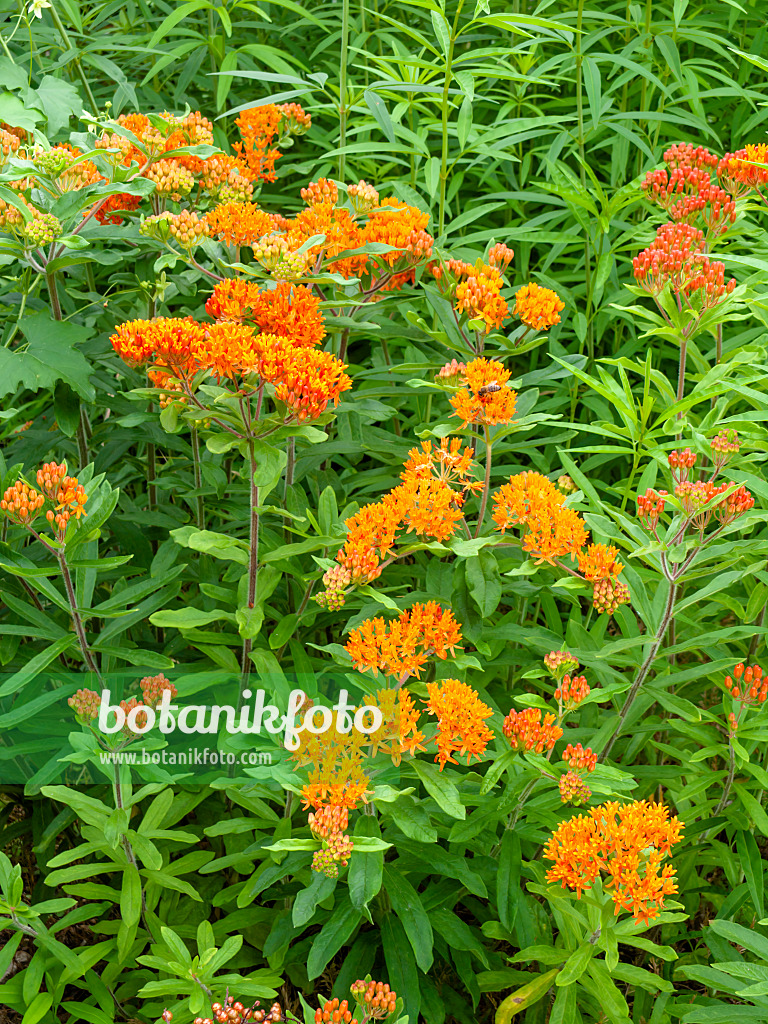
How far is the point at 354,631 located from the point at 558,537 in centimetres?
54

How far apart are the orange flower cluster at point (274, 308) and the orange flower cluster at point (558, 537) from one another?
641 mm

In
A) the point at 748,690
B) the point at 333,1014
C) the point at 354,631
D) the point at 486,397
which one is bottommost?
the point at 748,690

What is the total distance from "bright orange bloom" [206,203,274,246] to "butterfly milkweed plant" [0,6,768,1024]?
0.04ft

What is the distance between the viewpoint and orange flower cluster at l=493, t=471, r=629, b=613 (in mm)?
2318

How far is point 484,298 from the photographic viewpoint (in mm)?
2590

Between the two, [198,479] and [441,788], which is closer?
[441,788]

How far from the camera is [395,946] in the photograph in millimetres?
2441

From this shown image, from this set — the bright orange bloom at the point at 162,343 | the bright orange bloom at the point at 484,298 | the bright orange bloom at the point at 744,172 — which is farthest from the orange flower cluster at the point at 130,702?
the bright orange bloom at the point at 744,172

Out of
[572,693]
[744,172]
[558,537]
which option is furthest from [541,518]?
[744,172]

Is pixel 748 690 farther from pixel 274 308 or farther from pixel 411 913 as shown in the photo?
pixel 274 308

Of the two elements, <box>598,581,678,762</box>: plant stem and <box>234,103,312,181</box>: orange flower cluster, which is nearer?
<box>598,581,678,762</box>: plant stem

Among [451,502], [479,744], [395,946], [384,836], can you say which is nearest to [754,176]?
[451,502]

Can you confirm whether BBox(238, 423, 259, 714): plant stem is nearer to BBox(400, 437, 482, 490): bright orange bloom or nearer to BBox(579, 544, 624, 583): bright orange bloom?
BBox(400, 437, 482, 490): bright orange bloom

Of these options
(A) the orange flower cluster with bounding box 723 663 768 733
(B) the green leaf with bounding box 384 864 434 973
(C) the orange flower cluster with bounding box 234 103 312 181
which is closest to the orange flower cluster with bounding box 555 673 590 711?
(A) the orange flower cluster with bounding box 723 663 768 733
